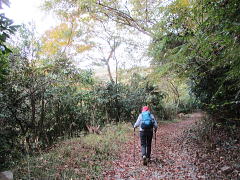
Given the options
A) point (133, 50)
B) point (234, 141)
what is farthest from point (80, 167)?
point (133, 50)

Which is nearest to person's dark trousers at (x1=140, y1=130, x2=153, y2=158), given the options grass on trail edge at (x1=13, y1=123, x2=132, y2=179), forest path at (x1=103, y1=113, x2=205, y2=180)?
forest path at (x1=103, y1=113, x2=205, y2=180)

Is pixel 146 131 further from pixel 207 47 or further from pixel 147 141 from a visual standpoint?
pixel 207 47

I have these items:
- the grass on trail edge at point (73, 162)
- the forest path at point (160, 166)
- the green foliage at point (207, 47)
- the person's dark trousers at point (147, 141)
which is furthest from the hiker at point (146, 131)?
the green foliage at point (207, 47)

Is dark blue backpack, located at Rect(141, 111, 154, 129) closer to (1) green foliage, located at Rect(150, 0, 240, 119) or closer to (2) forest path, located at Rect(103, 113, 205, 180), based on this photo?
(2) forest path, located at Rect(103, 113, 205, 180)

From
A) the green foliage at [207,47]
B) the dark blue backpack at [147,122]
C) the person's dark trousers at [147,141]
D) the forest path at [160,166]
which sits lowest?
the forest path at [160,166]

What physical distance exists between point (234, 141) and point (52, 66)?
23.1 feet

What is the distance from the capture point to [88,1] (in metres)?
8.41

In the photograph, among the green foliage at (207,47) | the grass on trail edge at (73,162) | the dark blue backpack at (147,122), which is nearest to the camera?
the green foliage at (207,47)

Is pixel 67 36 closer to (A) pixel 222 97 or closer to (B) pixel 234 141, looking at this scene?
Answer: (A) pixel 222 97

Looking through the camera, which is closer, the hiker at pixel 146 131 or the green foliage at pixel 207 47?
the green foliage at pixel 207 47

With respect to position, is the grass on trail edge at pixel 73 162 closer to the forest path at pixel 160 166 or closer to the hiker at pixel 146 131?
the forest path at pixel 160 166

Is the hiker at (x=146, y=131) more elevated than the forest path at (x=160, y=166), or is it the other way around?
the hiker at (x=146, y=131)

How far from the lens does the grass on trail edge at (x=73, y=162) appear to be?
4.75m

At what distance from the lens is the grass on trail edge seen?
4746 millimetres
